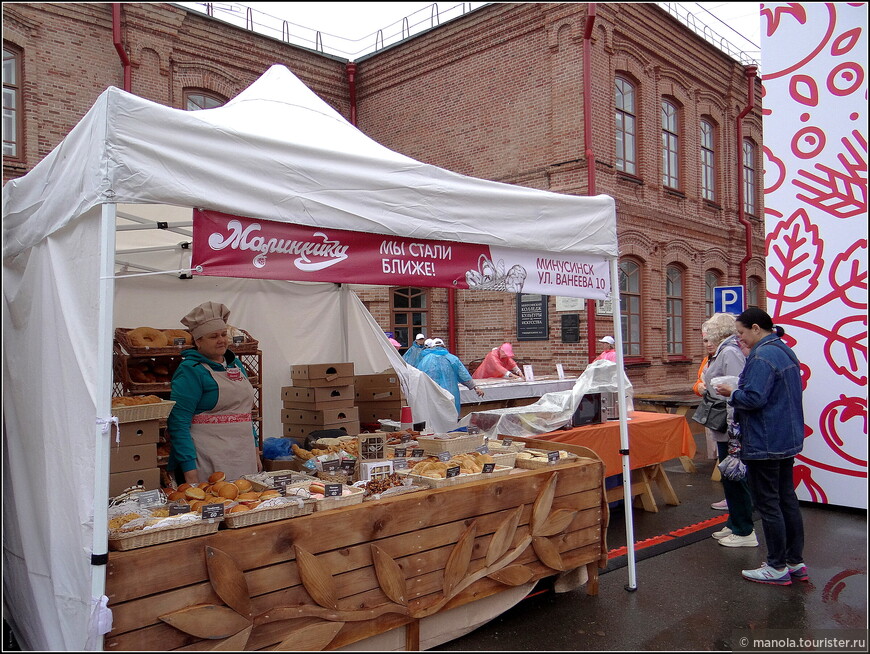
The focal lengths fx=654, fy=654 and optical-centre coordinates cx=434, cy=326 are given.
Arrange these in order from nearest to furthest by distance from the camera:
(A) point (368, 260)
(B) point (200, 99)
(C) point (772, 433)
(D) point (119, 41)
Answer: (A) point (368, 260), (C) point (772, 433), (D) point (119, 41), (B) point (200, 99)

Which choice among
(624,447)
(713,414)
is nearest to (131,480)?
(624,447)

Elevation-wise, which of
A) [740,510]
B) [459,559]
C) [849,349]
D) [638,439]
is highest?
[849,349]

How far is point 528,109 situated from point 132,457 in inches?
482

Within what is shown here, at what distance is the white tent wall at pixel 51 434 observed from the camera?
291 centimetres

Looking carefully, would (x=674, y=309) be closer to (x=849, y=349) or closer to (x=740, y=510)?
(x=849, y=349)

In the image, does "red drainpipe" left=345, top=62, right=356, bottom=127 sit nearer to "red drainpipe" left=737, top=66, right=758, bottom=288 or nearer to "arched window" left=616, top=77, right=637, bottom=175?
"arched window" left=616, top=77, right=637, bottom=175

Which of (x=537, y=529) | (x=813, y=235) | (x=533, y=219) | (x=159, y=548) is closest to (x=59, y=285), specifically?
(x=159, y=548)

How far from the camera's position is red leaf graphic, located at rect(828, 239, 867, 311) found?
A: 6.68 metres

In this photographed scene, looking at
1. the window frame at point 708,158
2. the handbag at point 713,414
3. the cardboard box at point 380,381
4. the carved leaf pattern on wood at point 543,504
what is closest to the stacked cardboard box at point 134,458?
the carved leaf pattern on wood at point 543,504

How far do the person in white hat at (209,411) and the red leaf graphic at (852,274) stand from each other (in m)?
6.04

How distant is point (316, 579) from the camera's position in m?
3.19

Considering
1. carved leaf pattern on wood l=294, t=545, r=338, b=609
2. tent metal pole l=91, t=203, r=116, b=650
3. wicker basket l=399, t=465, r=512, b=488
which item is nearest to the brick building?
wicker basket l=399, t=465, r=512, b=488

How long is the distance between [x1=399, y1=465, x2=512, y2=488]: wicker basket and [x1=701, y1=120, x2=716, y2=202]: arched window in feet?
49.7

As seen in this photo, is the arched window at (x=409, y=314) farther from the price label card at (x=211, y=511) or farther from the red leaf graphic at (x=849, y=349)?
the price label card at (x=211, y=511)
